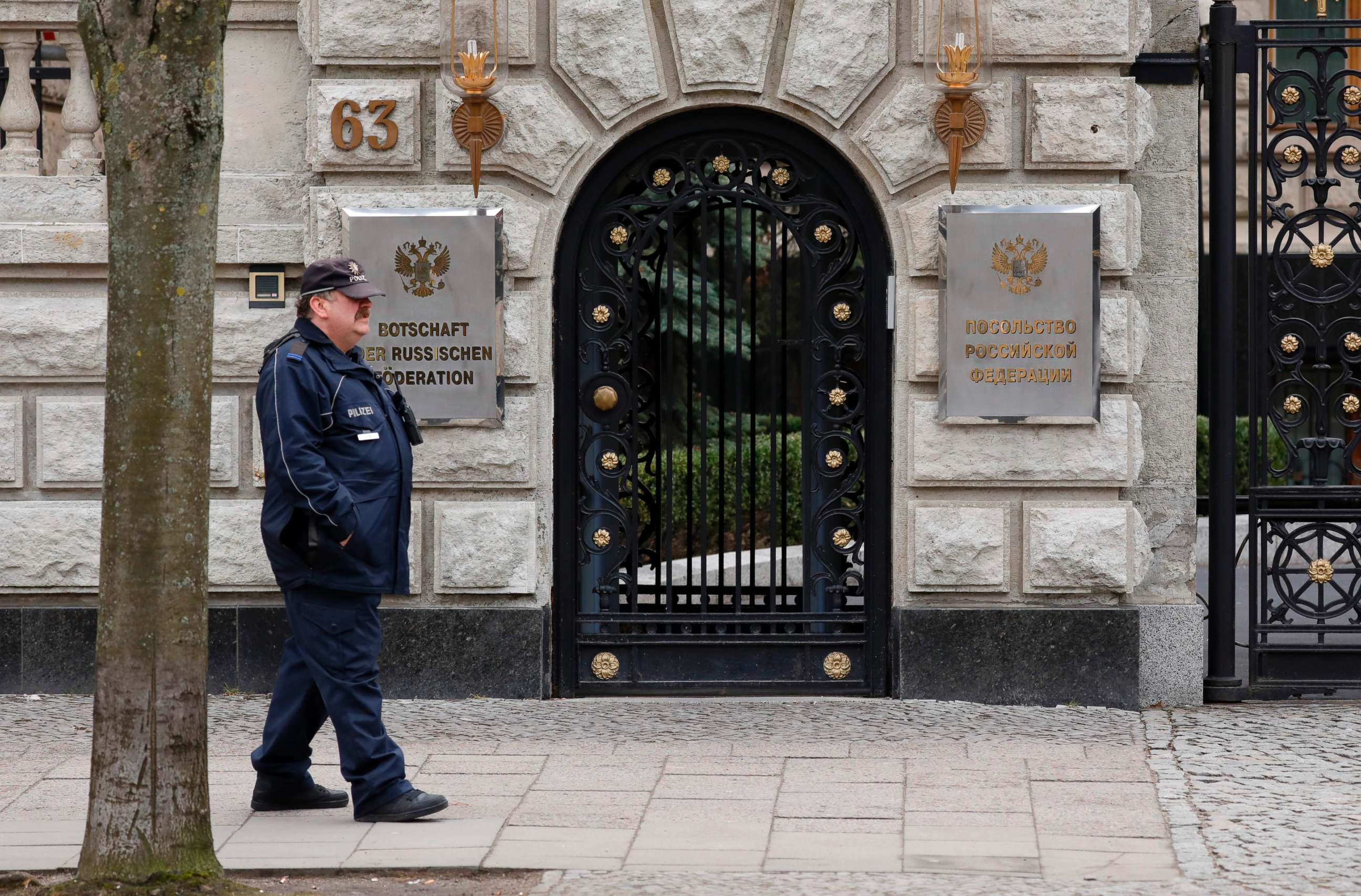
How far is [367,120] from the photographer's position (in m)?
7.65

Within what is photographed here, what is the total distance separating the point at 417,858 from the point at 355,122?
364 cm

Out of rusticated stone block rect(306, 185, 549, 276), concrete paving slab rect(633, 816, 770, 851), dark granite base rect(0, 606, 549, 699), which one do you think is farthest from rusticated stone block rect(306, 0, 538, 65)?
concrete paving slab rect(633, 816, 770, 851)

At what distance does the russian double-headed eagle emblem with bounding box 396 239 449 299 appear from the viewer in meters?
7.64

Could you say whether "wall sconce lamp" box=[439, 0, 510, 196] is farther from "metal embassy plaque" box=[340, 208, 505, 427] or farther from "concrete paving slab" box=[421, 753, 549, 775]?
"concrete paving slab" box=[421, 753, 549, 775]

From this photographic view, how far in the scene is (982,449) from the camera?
25.2ft

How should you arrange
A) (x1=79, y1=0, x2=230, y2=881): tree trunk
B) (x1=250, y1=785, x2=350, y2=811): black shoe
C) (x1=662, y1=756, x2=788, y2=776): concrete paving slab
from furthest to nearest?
(x1=662, y1=756, x2=788, y2=776): concrete paving slab < (x1=250, y1=785, x2=350, y2=811): black shoe < (x1=79, y1=0, x2=230, y2=881): tree trunk

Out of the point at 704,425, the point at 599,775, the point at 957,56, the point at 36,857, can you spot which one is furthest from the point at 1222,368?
the point at 36,857

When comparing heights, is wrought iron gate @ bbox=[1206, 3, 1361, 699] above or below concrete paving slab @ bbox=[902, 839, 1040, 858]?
above

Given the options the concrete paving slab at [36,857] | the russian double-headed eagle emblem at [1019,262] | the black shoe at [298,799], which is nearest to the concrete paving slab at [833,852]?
the black shoe at [298,799]

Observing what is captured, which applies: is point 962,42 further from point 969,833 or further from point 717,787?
point 969,833

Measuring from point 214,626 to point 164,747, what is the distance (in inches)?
130

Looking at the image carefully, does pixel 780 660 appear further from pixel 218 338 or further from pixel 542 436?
pixel 218 338

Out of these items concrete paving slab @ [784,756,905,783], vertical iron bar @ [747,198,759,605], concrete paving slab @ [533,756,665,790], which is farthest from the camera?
vertical iron bar @ [747,198,759,605]

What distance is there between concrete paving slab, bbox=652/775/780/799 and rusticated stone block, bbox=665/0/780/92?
3.03 m
